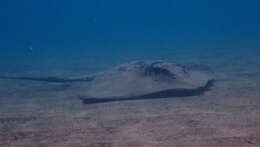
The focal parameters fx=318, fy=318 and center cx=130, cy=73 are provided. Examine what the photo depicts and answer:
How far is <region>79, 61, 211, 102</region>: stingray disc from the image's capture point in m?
6.85

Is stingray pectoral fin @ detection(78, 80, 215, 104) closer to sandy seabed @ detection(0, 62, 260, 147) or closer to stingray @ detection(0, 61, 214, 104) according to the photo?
stingray @ detection(0, 61, 214, 104)

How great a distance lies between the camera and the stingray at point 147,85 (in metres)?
6.85

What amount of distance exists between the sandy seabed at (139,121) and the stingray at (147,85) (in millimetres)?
160

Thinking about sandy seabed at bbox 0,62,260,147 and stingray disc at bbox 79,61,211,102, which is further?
stingray disc at bbox 79,61,211,102

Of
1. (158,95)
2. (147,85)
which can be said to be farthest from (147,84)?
(158,95)

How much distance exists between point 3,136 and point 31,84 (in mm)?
6414

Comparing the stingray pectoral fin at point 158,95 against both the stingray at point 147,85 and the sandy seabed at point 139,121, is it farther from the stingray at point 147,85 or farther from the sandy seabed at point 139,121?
the sandy seabed at point 139,121

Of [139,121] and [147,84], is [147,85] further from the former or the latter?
[139,121]

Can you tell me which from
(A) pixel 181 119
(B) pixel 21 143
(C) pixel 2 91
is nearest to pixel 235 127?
(A) pixel 181 119

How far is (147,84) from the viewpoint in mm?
7090

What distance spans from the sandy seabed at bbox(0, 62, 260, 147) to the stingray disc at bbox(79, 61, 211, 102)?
18cm

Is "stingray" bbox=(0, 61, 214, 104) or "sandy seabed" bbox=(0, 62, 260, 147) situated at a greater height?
"stingray" bbox=(0, 61, 214, 104)

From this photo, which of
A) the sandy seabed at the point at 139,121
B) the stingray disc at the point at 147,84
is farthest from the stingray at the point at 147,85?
the sandy seabed at the point at 139,121

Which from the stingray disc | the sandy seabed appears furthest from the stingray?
the sandy seabed
